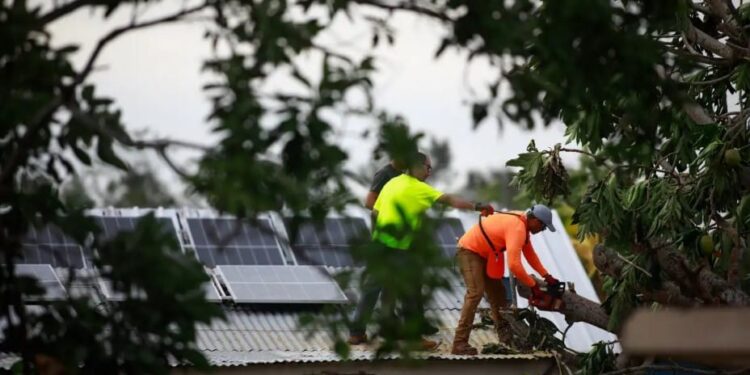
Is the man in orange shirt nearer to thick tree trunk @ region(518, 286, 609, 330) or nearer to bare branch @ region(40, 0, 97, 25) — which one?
thick tree trunk @ region(518, 286, 609, 330)

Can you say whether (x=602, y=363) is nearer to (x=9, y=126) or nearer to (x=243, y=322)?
(x=243, y=322)

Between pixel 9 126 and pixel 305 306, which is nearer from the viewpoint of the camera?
pixel 9 126

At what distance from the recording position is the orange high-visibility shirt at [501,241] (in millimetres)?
12727

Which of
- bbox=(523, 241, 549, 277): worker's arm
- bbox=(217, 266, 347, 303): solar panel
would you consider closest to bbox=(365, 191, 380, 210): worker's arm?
bbox=(217, 266, 347, 303): solar panel

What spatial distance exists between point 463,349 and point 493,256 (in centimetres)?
83

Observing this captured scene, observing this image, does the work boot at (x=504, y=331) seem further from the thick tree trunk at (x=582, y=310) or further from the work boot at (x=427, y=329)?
the work boot at (x=427, y=329)

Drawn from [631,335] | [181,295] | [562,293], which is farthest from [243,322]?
[631,335]

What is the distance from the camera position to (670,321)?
228 inches

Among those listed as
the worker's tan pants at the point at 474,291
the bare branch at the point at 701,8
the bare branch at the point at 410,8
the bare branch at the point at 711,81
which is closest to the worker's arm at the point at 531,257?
the worker's tan pants at the point at 474,291

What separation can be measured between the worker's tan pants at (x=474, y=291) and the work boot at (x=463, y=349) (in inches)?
0.6

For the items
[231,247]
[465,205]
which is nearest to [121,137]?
[465,205]

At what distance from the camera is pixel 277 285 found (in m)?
13.9

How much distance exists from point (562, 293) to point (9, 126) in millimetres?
5488

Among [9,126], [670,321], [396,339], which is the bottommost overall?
[670,321]
